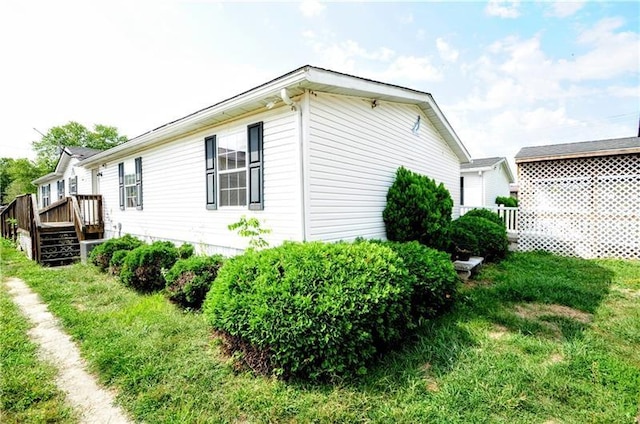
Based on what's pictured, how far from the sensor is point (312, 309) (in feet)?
8.95

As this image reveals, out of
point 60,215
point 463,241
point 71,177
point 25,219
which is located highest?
point 71,177

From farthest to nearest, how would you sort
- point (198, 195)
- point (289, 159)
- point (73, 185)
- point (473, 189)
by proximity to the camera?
point (473, 189) → point (73, 185) → point (198, 195) → point (289, 159)

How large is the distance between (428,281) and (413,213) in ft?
8.58

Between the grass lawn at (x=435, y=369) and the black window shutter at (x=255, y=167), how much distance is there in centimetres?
208

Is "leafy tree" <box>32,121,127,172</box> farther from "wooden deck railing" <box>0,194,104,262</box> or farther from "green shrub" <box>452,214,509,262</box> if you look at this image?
"green shrub" <box>452,214,509,262</box>

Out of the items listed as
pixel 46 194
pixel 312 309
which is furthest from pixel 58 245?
pixel 46 194

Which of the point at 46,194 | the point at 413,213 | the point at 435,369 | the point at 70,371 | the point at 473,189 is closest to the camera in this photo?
the point at 435,369

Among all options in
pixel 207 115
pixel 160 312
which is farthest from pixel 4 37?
pixel 160 312

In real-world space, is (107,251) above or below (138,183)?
below

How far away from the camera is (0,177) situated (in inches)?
1197

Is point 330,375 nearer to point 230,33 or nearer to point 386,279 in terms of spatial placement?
point 386,279

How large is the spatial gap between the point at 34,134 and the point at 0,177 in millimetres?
6470

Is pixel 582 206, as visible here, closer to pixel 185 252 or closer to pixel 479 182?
pixel 479 182

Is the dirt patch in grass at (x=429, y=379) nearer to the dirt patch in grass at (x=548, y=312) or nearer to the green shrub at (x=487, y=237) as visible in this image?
the dirt patch in grass at (x=548, y=312)
